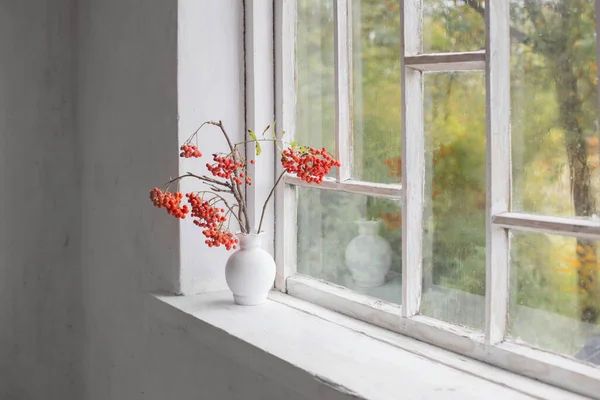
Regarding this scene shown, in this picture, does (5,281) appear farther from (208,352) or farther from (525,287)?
(525,287)

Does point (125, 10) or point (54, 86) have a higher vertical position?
point (125, 10)

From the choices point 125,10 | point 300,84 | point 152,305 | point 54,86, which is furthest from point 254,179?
point 54,86

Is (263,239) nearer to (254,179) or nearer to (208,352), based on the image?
(254,179)

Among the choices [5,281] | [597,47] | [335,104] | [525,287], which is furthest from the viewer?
[5,281]

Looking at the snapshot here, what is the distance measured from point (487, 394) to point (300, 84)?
89cm

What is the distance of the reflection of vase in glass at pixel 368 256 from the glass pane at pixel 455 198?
11cm

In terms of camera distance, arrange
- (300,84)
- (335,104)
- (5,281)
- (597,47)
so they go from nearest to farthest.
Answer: (597,47) → (335,104) → (300,84) → (5,281)

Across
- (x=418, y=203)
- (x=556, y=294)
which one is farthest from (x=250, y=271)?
(x=556, y=294)

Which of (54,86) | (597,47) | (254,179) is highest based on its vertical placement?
(54,86)

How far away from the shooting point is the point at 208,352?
145 cm

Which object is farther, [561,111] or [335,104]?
[335,104]

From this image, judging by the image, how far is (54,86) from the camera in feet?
6.97

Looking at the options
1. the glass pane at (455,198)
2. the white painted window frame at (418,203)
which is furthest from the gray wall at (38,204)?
the glass pane at (455,198)

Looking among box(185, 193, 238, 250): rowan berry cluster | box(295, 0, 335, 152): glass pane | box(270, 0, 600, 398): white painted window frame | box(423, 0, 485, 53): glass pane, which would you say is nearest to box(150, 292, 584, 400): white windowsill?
box(270, 0, 600, 398): white painted window frame
